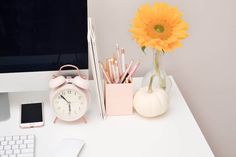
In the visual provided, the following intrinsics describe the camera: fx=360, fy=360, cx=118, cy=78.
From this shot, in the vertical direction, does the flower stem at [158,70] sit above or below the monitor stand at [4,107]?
above

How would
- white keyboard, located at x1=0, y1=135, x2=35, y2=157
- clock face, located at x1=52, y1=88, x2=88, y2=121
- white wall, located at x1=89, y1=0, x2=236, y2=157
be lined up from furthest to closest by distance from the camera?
1. white wall, located at x1=89, y1=0, x2=236, y2=157
2. clock face, located at x1=52, y1=88, x2=88, y2=121
3. white keyboard, located at x1=0, y1=135, x2=35, y2=157

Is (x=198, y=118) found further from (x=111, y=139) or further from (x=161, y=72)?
(x=111, y=139)

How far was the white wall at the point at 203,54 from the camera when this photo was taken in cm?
117

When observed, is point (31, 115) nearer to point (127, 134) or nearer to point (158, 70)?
point (127, 134)

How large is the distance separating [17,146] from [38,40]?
279 mm

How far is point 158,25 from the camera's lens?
97 cm

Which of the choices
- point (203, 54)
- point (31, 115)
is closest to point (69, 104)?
point (31, 115)

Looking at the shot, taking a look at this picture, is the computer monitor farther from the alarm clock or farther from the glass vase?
the glass vase

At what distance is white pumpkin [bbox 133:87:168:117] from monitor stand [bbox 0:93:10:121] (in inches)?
14.5

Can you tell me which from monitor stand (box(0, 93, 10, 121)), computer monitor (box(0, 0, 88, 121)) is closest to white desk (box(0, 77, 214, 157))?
monitor stand (box(0, 93, 10, 121))

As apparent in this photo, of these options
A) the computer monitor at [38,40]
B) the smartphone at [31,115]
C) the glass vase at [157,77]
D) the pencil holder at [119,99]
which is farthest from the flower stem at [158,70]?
the smartphone at [31,115]

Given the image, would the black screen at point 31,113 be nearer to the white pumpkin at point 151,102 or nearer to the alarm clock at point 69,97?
the alarm clock at point 69,97

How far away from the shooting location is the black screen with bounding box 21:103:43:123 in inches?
39.6

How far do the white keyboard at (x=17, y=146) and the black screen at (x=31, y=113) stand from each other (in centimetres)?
8
